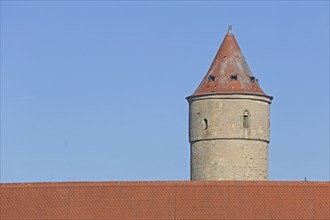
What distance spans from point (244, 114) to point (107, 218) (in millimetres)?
17265

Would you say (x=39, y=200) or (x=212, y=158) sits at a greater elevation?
(x=212, y=158)

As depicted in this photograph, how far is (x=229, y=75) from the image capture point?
183 feet

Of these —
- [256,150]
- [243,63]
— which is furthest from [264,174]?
[243,63]

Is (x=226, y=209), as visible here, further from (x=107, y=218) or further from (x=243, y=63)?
(x=243, y=63)

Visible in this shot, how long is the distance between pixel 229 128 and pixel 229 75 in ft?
7.83

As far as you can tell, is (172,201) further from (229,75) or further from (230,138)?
(229,75)

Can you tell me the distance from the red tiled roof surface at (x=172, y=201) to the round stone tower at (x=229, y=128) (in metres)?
15.5

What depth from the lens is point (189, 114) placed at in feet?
184

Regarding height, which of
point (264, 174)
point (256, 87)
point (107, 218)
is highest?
point (256, 87)

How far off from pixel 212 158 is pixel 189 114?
2.32 metres

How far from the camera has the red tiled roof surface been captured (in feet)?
124

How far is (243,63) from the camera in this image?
56.5m

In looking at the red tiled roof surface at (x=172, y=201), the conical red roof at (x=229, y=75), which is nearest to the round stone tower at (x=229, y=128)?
the conical red roof at (x=229, y=75)

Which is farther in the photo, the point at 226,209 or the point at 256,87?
the point at 256,87
